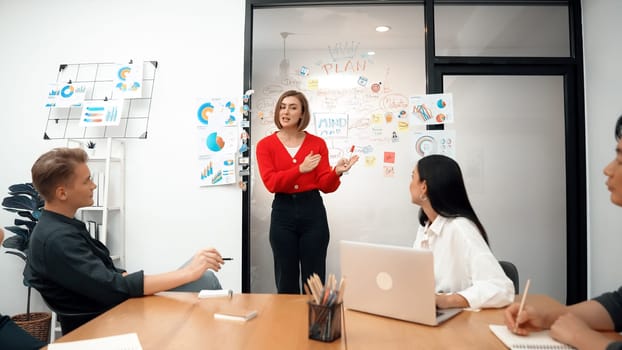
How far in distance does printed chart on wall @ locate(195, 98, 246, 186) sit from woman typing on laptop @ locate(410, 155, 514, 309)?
1851mm

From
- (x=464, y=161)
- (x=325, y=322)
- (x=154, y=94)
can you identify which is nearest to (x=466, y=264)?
(x=325, y=322)

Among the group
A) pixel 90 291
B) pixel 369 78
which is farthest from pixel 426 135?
pixel 90 291

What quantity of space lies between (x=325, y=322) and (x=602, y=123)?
2.91 metres

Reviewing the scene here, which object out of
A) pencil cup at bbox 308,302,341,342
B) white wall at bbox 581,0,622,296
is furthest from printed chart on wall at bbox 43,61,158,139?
white wall at bbox 581,0,622,296

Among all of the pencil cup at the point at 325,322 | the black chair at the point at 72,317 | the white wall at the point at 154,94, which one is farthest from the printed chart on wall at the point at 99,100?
the pencil cup at the point at 325,322

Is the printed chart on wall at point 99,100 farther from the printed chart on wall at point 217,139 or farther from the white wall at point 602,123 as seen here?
the white wall at point 602,123

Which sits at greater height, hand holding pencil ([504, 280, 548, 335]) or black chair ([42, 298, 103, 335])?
hand holding pencil ([504, 280, 548, 335])

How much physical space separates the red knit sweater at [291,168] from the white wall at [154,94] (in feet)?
1.83

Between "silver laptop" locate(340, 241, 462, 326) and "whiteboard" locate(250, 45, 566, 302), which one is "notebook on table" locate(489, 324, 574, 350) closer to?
"silver laptop" locate(340, 241, 462, 326)

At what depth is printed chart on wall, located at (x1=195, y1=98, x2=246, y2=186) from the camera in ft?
10.8

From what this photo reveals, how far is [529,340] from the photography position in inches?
43.7

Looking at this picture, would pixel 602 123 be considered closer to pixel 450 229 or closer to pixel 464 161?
pixel 464 161

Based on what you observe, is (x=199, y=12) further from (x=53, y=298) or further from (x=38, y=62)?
(x=53, y=298)

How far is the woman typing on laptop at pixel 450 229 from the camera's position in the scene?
4.94 feet
